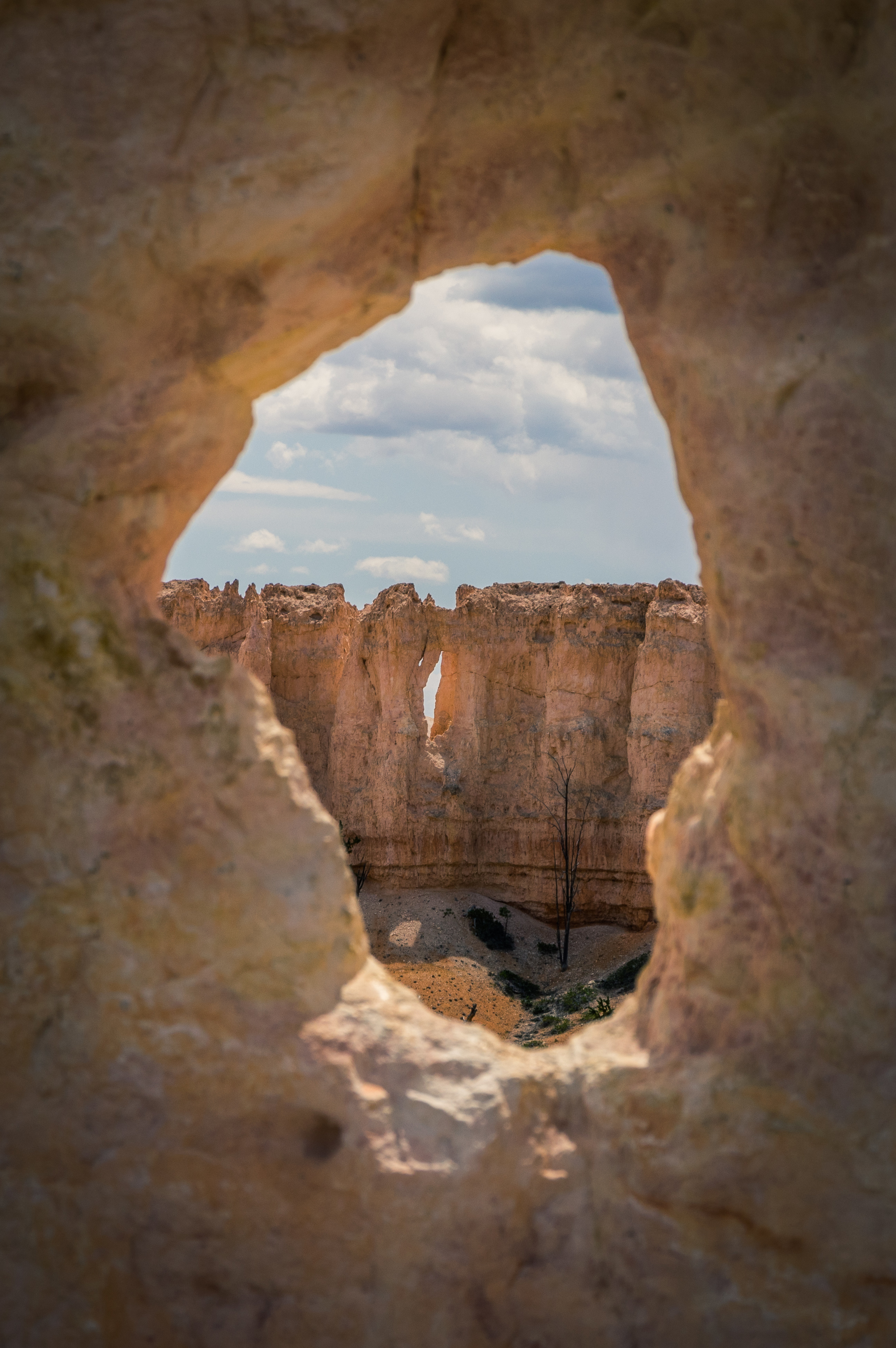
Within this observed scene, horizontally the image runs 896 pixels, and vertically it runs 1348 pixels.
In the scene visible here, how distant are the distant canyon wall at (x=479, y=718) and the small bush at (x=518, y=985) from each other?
3.71 m

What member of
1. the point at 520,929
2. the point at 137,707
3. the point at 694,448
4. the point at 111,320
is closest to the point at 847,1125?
the point at 694,448

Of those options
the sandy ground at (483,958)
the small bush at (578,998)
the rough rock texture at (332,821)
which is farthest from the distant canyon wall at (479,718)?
the rough rock texture at (332,821)

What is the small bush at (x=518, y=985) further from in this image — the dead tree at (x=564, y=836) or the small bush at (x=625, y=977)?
the dead tree at (x=564, y=836)

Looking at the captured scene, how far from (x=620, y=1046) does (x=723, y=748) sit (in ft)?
5.10

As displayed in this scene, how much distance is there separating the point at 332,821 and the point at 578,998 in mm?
17033

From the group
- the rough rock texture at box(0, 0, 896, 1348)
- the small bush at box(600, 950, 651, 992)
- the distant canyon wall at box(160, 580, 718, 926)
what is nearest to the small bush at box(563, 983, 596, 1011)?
the small bush at box(600, 950, 651, 992)

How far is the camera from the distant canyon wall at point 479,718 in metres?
26.0

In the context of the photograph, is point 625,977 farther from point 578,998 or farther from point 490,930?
point 490,930

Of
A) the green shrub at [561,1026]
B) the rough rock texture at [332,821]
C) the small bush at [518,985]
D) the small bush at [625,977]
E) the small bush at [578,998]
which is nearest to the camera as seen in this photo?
the rough rock texture at [332,821]

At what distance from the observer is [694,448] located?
5.16m

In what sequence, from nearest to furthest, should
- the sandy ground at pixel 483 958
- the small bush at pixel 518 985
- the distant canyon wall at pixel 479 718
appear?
1. the sandy ground at pixel 483 958
2. the small bush at pixel 518 985
3. the distant canyon wall at pixel 479 718

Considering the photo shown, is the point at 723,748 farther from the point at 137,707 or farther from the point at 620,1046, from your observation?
the point at 137,707

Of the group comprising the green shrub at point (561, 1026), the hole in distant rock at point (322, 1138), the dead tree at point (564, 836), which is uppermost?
the hole in distant rock at point (322, 1138)

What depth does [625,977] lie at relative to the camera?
22.0m
